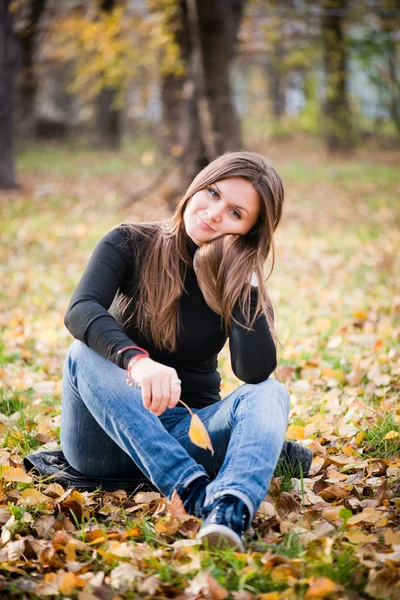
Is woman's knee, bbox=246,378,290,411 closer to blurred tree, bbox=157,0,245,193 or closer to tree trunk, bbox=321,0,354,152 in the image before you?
blurred tree, bbox=157,0,245,193

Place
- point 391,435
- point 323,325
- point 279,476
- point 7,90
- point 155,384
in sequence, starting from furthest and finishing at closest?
1. point 7,90
2. point 323,325
3. point 391,435
4. point 279,476
5. point 155,384

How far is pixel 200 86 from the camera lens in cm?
822

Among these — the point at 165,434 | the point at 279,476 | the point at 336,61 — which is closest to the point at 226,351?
the point at 279,476

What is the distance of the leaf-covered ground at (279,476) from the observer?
1.81 meters

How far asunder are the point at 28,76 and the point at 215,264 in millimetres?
16986

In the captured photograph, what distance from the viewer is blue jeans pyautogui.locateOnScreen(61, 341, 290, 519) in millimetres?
2037

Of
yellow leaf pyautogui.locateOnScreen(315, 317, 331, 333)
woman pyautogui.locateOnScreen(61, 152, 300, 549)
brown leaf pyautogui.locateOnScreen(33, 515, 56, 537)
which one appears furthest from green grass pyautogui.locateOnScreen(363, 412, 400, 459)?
yellow leaf pyautogui.locateOnScreen(315, 317, 331, 333)

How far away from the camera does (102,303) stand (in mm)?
2387

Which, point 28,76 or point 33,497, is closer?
point 33,497

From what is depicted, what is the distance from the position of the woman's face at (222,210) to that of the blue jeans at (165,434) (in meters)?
0.62

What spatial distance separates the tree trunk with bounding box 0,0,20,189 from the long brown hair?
33.2 feet

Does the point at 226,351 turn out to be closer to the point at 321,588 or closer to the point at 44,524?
the point at 44,524

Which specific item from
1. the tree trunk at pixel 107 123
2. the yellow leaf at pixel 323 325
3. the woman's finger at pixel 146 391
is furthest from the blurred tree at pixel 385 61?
the tree trunk at pixel 107 123

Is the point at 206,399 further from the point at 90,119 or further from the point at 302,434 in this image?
the point at 90,119
